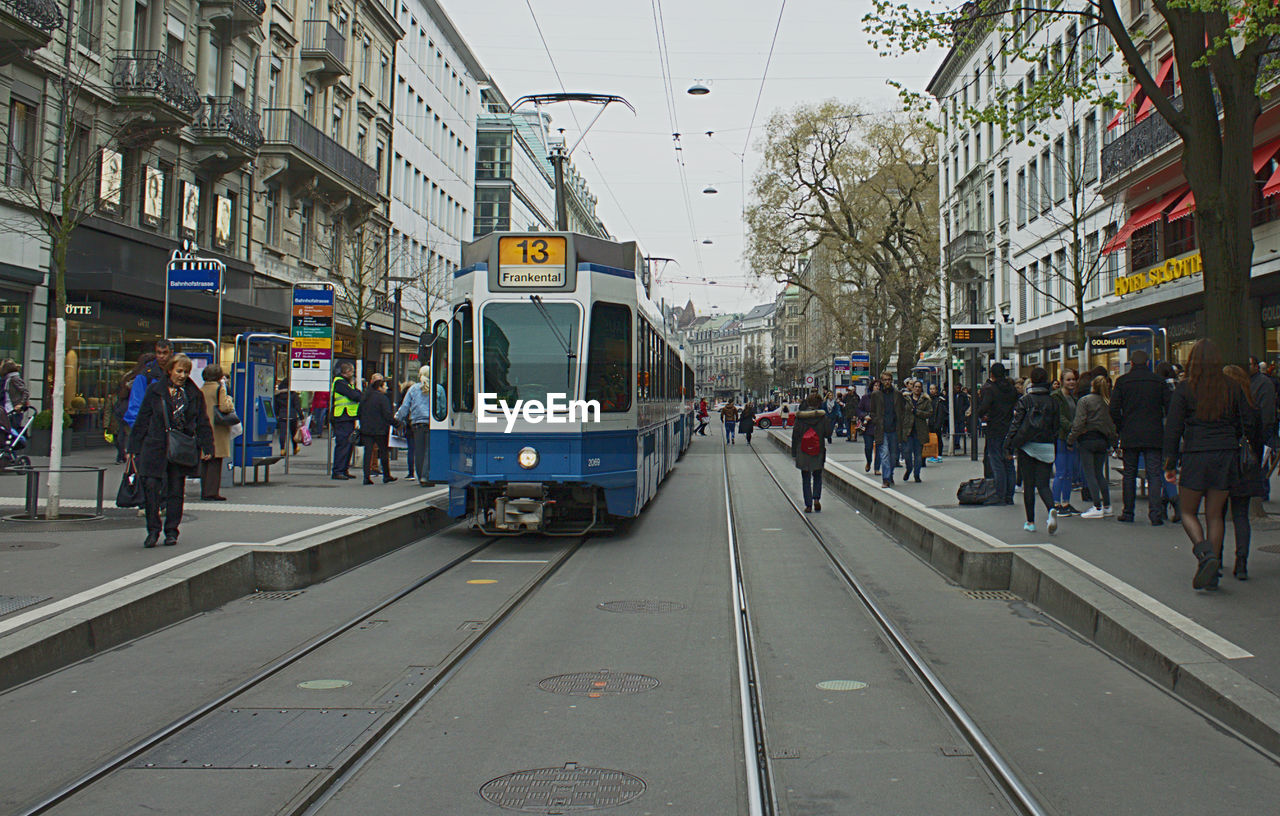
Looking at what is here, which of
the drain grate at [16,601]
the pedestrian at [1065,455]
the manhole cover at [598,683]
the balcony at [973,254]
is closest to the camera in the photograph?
the manhole cover at [598,683]

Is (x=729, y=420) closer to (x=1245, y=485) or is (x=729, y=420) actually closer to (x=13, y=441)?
(x=13, y=441)

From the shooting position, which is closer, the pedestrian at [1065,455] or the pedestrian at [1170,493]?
the pedestrian at [1170,493]

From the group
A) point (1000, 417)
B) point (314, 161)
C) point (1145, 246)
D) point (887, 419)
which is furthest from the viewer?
point (314, 161)

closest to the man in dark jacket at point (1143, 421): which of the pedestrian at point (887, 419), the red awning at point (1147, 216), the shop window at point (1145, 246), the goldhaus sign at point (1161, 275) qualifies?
the pedestrian at point (887, 419)

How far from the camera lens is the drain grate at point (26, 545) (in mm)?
9961

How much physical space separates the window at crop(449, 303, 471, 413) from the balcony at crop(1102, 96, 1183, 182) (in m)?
20.2

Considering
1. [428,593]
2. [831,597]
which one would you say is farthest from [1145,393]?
[428,593]

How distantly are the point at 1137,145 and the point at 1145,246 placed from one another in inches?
106

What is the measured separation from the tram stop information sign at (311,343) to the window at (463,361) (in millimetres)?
6315

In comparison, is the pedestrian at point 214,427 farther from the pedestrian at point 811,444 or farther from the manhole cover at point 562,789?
the manhole cover at point 562,789

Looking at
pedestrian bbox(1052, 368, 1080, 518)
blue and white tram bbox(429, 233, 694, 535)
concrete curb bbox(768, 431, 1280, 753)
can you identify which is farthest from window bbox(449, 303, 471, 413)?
pedestrian bbox(1052, 368, 1080, 518)

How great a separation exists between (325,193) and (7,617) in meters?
33.2

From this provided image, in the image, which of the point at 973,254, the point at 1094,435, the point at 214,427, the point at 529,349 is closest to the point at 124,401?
the point at 214,427

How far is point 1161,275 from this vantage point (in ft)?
92.9
